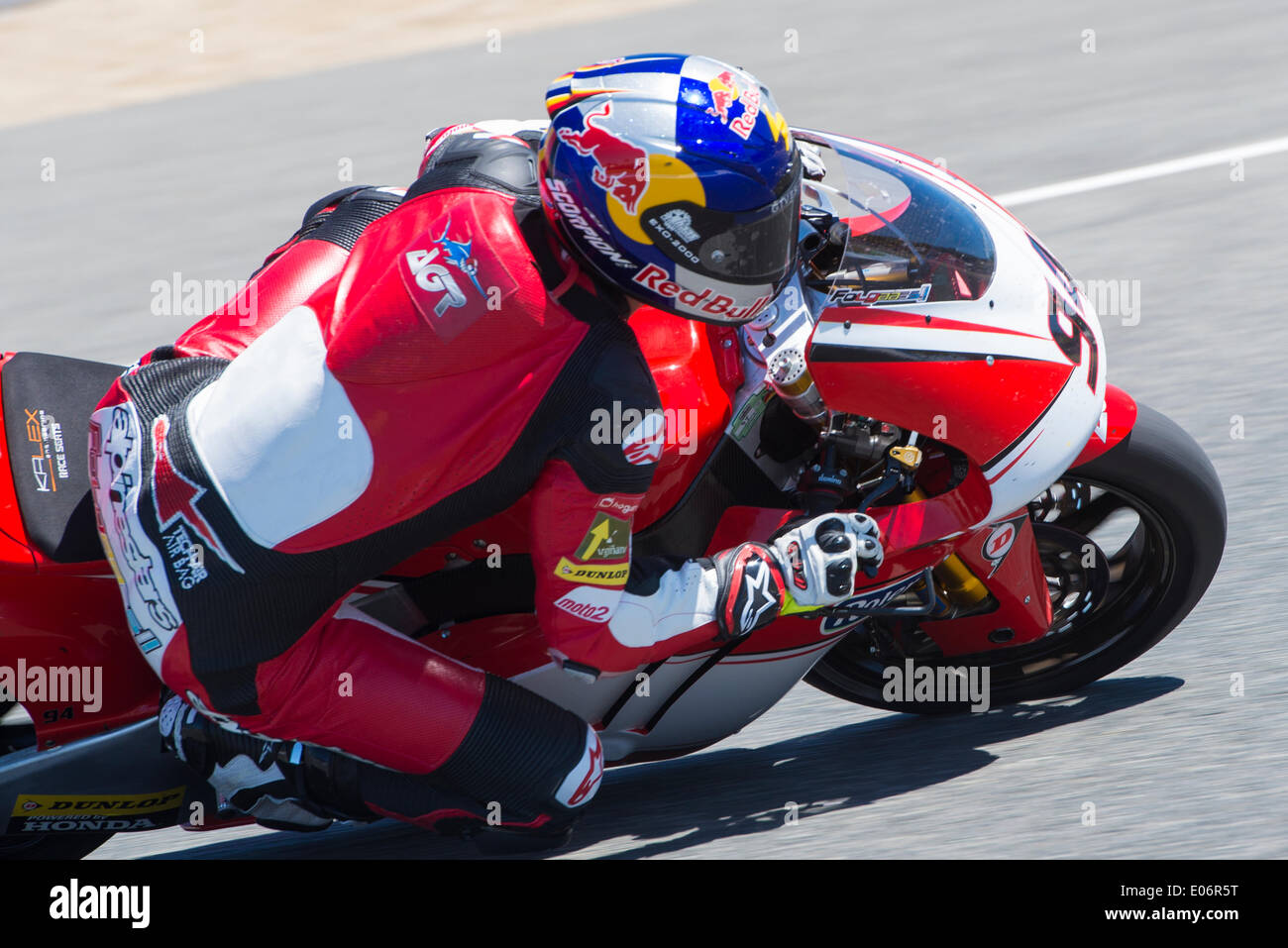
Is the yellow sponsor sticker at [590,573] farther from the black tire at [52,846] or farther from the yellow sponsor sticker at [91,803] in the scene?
the black tire at [52,846]

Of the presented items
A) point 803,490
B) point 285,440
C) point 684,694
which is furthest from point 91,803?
point 803,490

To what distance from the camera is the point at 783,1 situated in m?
10.0

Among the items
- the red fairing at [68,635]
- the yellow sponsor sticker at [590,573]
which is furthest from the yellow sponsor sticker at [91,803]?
the yellow sponsor sticker at [590,573]

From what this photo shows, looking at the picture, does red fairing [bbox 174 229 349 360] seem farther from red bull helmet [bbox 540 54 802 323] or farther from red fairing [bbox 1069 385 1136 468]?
red fairing [bbox 1069 385 1136 468]

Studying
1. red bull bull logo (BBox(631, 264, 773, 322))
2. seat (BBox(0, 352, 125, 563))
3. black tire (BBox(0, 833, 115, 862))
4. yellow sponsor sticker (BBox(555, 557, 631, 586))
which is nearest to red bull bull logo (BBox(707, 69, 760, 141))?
red bull bull logo (BBox(631, 264, 773, 322))

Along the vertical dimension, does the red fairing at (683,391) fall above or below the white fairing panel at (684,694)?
above

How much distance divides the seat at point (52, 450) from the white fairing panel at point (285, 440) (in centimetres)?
42

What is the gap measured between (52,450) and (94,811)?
0.75 metres

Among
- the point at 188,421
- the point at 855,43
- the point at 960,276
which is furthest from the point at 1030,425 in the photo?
the point at 855,43

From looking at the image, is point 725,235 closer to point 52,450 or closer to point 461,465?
point 461,465

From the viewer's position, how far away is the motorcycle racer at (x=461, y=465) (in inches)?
113

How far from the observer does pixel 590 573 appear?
300 centimetres

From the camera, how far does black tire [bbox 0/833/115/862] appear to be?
3.57 metres

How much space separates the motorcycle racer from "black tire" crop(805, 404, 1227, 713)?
0.70 m
